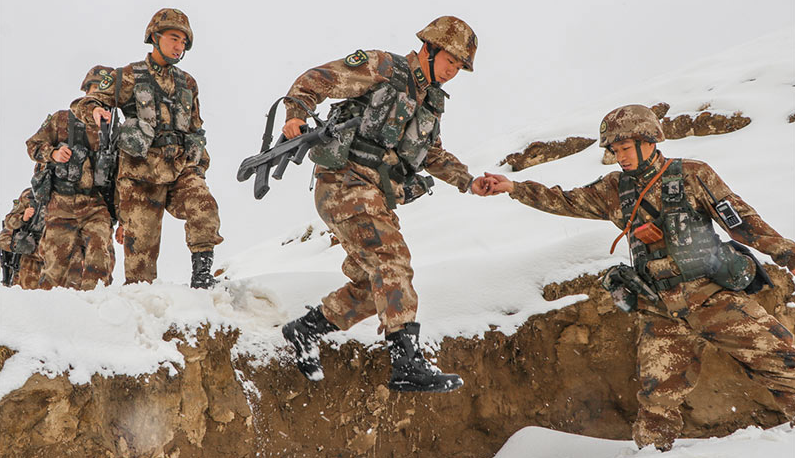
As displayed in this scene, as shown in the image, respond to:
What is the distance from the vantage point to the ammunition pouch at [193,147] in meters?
4.51

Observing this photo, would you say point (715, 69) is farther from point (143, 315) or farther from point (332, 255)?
point (143, 315)

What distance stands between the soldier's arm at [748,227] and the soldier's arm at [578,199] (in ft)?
1.73

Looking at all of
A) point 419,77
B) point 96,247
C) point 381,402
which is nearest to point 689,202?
point 419,77

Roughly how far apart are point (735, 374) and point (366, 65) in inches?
138

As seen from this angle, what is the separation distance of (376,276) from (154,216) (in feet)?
7.20

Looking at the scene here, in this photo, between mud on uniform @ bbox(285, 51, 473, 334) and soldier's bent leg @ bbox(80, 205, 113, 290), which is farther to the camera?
soldier's bent leg @ bbox(80, 205, 113, 290)

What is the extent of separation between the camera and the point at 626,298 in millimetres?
3600

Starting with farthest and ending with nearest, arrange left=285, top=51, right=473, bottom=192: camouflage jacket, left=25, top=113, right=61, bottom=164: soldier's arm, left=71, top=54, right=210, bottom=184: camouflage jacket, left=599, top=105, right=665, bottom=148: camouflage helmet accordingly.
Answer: left=25, top=113, right=61, bottom=164: soldier's arm
left=71, top=54, right=210, bottom=184: camouflage jacket
left=599, top=105, right=665, bottom=148: camouflage helmet
left=285, top=51, right=473, bottom=192: camouflage jacket

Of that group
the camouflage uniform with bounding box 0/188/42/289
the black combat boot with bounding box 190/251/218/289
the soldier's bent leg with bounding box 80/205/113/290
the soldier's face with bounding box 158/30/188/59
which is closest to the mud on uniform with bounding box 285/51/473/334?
the black combat boot with bounding box 190/251/218/289

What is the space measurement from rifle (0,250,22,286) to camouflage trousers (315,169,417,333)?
5227 millimetres

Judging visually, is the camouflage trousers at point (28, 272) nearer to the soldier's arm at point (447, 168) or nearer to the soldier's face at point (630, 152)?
the soldier's arm at point (447, 168)

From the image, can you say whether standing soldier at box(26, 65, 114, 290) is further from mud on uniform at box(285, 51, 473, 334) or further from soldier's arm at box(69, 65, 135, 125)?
mud on uniform at box(285, 51, 473, 334)

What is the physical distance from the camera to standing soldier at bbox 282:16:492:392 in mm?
3344

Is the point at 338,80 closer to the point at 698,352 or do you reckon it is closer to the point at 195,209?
the point at 195,209
